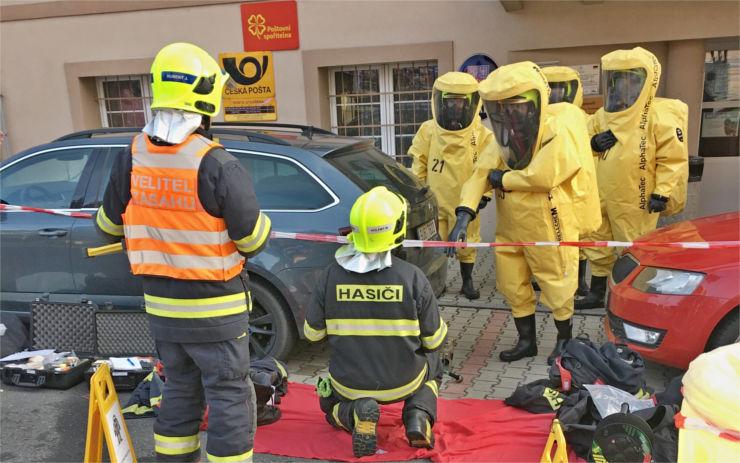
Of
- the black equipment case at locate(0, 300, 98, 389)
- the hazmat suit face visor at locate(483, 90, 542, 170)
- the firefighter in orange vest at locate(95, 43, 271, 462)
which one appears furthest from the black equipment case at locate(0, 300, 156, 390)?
the hazmat suit face visor at locate(483, 90, 542, 170)

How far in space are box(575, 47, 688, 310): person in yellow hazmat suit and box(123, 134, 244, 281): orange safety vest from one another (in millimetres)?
4066

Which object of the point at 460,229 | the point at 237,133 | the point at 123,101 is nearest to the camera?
the point at 460,229

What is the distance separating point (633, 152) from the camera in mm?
5461

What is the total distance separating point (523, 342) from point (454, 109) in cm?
237

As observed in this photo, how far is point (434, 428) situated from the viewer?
3617mm

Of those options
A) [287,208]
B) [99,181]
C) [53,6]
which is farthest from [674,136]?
[53,6]

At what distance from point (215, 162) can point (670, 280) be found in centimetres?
291

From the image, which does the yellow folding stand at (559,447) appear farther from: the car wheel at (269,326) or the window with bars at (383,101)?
the window with bars at (383,101)

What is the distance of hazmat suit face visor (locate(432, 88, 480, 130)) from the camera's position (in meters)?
5.82

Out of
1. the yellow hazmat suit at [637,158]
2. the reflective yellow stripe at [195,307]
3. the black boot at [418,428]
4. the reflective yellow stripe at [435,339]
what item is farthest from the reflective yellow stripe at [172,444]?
the yellow hazmat suit at [637,158]

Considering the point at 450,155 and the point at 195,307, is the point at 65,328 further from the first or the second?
the point at 450,155

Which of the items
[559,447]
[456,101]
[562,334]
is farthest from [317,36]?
[559,447]

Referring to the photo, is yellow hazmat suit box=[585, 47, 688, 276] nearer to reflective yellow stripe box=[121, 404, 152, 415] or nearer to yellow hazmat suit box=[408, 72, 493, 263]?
yellow hazmat suit box=[408, 72, 493, 263]

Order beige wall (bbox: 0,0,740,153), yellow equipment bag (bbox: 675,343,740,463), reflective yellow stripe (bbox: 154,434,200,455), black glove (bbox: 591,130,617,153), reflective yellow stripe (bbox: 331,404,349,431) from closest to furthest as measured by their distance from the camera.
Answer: yellow equipment bag (bbox: 675,343,740,463)
reflective yellow stripe (bbox: 154,434,200,455)
reflective yellow stripe (bbox: 331,404,349,431)
black glove (bbox: 591,130,617,153)
beige wall (bbox: 0,0,740,153)
